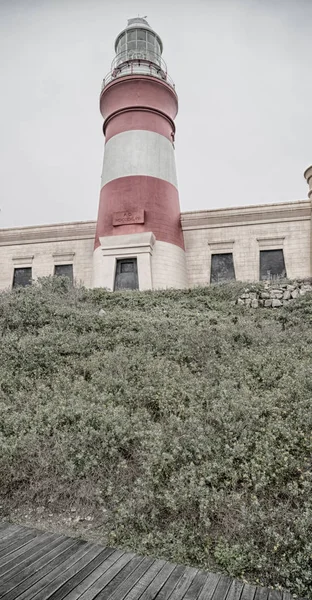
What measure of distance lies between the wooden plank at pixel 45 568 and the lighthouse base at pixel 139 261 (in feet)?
42.3

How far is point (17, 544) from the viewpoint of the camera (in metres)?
3.08

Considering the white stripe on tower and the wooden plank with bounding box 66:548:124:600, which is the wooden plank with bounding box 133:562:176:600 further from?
the white stripe on tower

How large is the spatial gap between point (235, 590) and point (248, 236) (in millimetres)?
16437

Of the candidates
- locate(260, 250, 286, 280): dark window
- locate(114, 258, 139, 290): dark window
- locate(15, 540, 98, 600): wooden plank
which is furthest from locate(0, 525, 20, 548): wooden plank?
locate(260, 250, 286, 280): dark window

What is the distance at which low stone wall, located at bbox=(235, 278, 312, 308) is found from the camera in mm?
11953

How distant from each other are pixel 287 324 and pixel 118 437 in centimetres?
687

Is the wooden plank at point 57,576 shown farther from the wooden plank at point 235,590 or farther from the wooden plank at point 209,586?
the wooden plank at point 235,590

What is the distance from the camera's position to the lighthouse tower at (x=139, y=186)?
16297mm

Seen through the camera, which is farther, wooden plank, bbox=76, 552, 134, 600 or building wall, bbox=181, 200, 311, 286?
building wall, bbox=181, 200, 311, 286

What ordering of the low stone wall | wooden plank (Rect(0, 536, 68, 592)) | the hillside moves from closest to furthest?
wooden plank (Rect(0, 536, 68, 592)) → the hillside → the low stone wall

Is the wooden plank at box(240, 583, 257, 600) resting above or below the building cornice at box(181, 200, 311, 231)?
below

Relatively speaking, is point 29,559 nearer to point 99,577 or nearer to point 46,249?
point 99,577

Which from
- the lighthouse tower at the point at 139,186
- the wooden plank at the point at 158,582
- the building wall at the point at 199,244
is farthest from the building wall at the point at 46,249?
the wooden plank at the point at 158,582

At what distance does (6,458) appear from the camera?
4.35 metres
